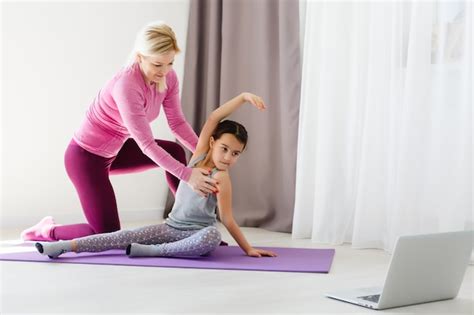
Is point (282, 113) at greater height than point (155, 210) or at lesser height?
greater

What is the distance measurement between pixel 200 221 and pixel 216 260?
226mm

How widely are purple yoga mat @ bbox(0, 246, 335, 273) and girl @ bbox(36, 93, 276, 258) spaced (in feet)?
0.12

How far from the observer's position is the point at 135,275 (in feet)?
8.24

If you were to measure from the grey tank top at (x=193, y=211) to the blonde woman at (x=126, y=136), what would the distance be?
2.2 inches

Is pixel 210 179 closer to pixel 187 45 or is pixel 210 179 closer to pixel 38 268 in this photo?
pixel 38 268

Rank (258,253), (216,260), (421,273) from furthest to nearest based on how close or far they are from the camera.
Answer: (258,253) < (216,260) < (421,273)

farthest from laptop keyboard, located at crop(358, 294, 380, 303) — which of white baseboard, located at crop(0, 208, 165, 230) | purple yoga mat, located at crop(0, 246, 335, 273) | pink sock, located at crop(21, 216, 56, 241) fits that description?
white baseboard, located at crop(0, 208, 165, 230)

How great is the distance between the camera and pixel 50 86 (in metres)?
4.05

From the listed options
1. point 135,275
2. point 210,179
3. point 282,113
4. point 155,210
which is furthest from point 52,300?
point 155,210

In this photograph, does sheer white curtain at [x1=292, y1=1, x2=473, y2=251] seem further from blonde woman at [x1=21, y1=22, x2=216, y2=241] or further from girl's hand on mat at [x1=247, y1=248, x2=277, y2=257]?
blonde woman at [x1=21, y1=22, x2=216, y2=241]

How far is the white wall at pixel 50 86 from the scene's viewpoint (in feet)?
12.9

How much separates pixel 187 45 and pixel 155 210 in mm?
1007

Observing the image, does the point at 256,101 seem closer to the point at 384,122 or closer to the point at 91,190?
the point at 384,122

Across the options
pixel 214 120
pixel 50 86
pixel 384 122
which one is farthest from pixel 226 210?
pixel 50 86
